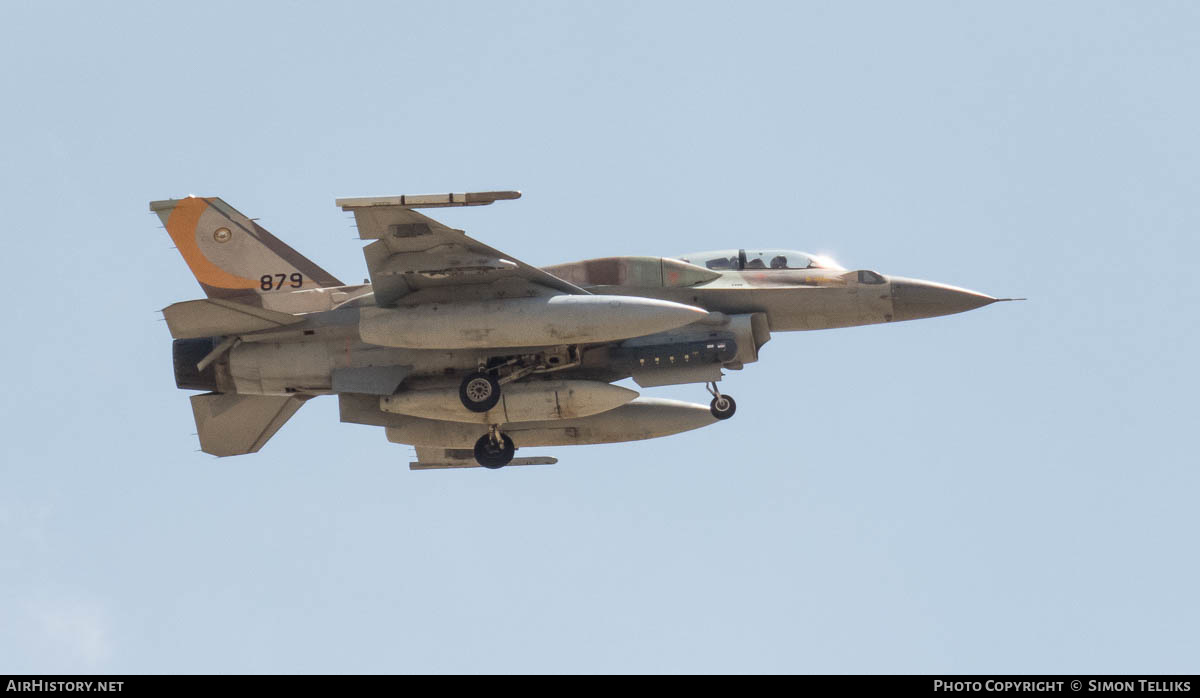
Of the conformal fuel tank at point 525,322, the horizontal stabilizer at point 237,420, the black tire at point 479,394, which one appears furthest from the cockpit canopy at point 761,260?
the horizontal stabilizer at point 237,420

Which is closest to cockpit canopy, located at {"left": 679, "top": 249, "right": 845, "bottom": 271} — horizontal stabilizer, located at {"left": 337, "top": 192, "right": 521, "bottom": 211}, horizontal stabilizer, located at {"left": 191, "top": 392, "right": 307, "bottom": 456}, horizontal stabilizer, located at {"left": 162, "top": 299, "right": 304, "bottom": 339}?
horizontal stabilizer, located at {"left": 337, "top": 192, "right": 521, "bottom": 211}

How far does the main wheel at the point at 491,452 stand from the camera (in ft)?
81.1

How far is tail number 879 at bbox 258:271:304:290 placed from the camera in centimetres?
2486

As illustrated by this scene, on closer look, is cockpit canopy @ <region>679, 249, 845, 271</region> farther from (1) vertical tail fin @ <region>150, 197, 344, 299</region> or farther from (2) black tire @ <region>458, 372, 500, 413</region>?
(1) vertical tail fin @ <region>150, 197, 344, 299</region>

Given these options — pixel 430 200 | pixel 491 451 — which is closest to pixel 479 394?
pixel 491 451

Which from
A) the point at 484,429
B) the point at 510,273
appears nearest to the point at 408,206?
the point at 510,273

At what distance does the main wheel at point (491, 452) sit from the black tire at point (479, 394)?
1.69 m

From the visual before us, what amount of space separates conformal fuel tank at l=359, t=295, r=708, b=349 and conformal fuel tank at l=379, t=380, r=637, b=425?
0.98m

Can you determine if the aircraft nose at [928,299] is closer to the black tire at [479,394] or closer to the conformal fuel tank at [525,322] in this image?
the conformal fuel tank at [525,322]

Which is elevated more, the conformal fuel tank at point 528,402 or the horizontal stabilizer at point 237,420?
the conformal fuel tank at point 528,402
